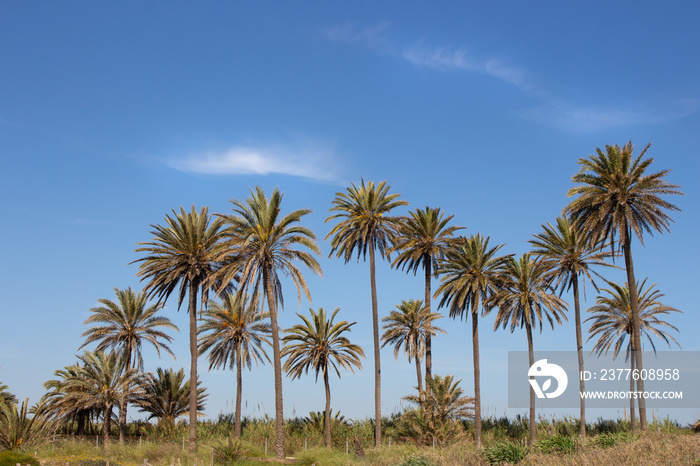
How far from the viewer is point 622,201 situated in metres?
46.5

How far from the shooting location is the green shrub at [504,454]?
79.7 feet

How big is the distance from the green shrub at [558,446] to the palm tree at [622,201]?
73.8 ft

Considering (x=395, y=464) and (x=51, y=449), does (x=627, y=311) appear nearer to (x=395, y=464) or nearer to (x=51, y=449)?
Answer: (x=395, y=464)

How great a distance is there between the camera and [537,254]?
5572 cm

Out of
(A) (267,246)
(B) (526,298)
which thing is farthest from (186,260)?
(B) (526,298)

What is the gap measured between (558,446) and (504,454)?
12.0 ft

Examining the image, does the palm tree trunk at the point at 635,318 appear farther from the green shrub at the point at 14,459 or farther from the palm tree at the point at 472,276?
the green shrub at the point at 14,459

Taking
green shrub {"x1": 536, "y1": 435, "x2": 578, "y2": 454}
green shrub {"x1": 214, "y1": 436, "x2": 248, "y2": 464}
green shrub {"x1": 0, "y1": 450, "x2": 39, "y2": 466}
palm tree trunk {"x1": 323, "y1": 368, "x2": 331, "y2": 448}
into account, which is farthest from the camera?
palm tree trunk {"x1": 323, "y1": 368, "x2": 331, "y2": 448}

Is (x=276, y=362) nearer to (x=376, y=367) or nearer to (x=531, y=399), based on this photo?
Result: (x=376, y=367)

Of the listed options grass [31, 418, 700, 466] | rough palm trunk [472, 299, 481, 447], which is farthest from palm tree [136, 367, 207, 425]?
rough palm trunk [472, 299, 481, 447]

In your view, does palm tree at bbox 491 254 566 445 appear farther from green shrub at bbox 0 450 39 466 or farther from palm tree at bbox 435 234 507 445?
green shrub at bbox 0 450 39 466

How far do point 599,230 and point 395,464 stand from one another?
96.9ft

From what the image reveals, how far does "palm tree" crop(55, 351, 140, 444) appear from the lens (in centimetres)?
5200

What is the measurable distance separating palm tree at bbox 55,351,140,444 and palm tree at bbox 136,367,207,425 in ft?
9.15
